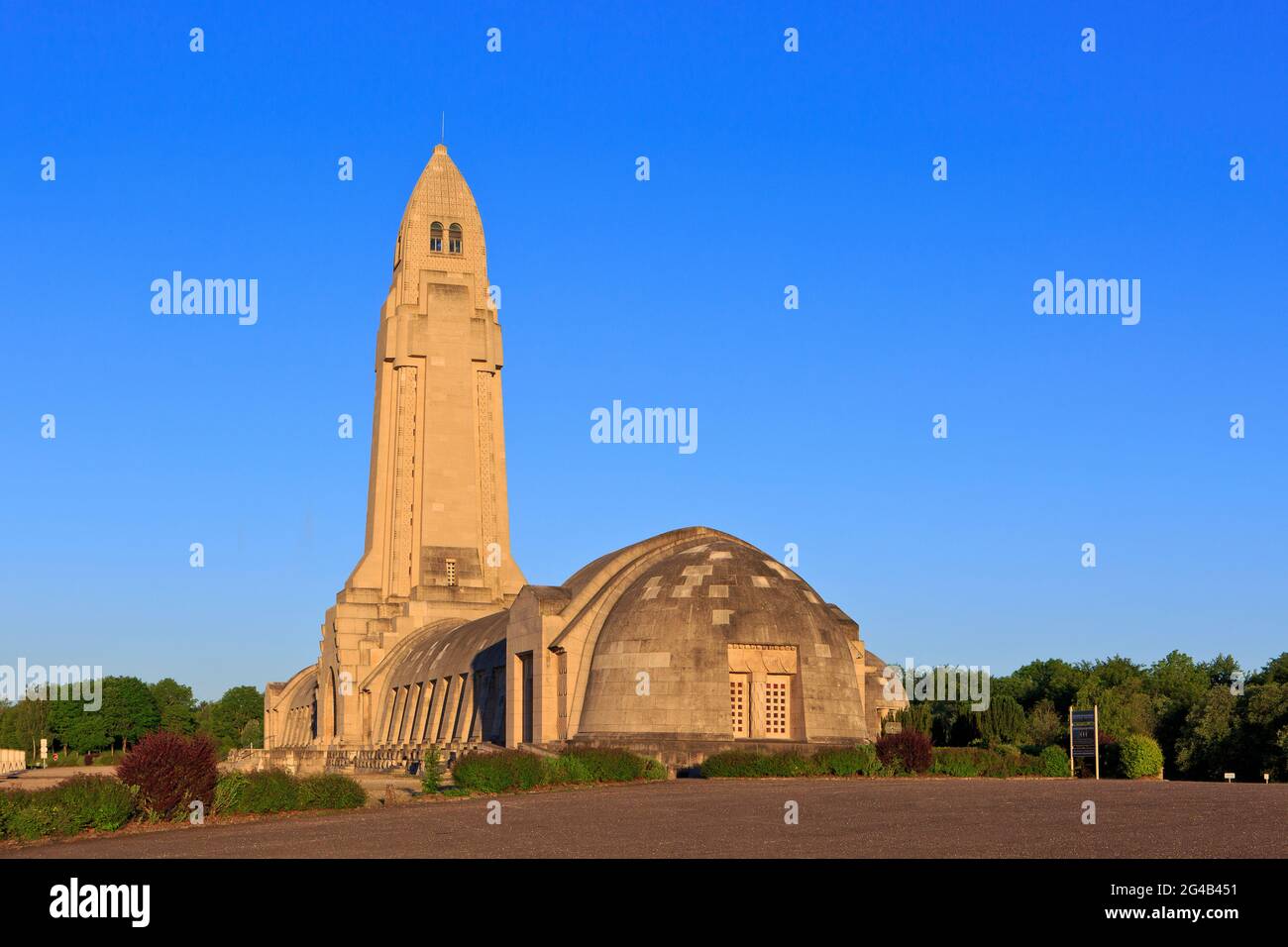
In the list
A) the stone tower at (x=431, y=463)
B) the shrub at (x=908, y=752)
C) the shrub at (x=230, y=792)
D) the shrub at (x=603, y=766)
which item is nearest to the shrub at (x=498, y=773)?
the shrub at (x=603, y=766)

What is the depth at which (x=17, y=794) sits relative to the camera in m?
26.0

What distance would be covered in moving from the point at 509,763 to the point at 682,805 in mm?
7455

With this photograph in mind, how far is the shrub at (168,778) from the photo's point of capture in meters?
26.9

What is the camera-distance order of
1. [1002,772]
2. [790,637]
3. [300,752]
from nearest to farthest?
[1002,772], [790,637], [300,752]

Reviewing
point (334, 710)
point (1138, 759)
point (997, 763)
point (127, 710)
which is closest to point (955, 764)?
point (997, 763)

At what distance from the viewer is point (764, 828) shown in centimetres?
2225

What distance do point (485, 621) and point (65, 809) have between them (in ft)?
154

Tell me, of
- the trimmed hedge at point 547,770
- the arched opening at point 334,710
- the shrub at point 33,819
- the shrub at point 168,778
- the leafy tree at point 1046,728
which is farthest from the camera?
the arched opening at point 334,710

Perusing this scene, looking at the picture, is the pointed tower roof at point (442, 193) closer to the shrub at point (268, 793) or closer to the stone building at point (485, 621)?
the stone building at point (485, 621)

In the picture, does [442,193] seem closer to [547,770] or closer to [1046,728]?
[1046,728]

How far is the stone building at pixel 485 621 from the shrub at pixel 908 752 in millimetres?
5362
